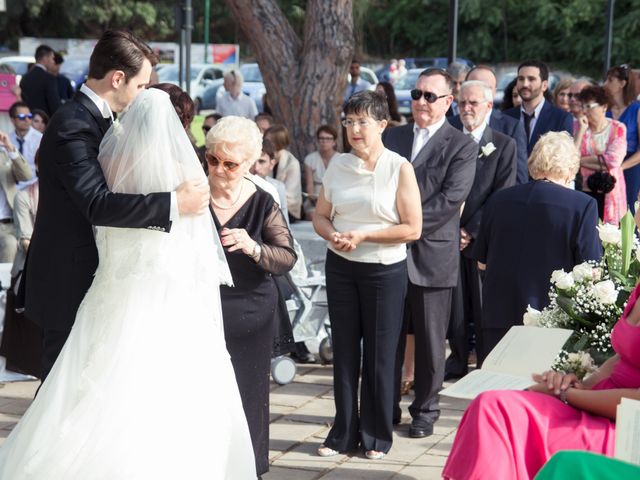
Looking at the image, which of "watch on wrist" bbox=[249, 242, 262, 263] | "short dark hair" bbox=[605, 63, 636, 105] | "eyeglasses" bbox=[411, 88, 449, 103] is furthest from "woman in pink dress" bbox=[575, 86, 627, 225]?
"watch on wrist" bbox=[249, 242, 262, 263]

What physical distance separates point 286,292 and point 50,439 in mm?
3159

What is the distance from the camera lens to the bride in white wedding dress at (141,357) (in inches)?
165

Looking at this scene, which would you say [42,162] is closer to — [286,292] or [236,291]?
[236,291]

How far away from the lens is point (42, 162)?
14.5ft

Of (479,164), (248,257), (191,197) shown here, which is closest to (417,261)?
(479,164)

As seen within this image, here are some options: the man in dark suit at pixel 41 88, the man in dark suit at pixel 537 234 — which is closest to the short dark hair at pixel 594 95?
the man in dark suit at pixel 537 234

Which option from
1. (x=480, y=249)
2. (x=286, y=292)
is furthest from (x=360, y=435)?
(x=286, y=292)

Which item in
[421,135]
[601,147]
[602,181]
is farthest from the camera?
[601,147]

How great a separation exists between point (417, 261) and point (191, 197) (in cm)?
214

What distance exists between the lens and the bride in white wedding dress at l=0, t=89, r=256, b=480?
4.19 m

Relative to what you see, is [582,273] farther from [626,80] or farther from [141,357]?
[626,80]

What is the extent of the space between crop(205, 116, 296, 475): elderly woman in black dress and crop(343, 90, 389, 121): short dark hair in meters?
0.79

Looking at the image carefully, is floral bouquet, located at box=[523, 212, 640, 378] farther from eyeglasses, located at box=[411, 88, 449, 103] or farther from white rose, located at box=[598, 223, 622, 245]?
eyeglasses, located at box=[411, 88, 449, 103]

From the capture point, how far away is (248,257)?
15.9 feet
